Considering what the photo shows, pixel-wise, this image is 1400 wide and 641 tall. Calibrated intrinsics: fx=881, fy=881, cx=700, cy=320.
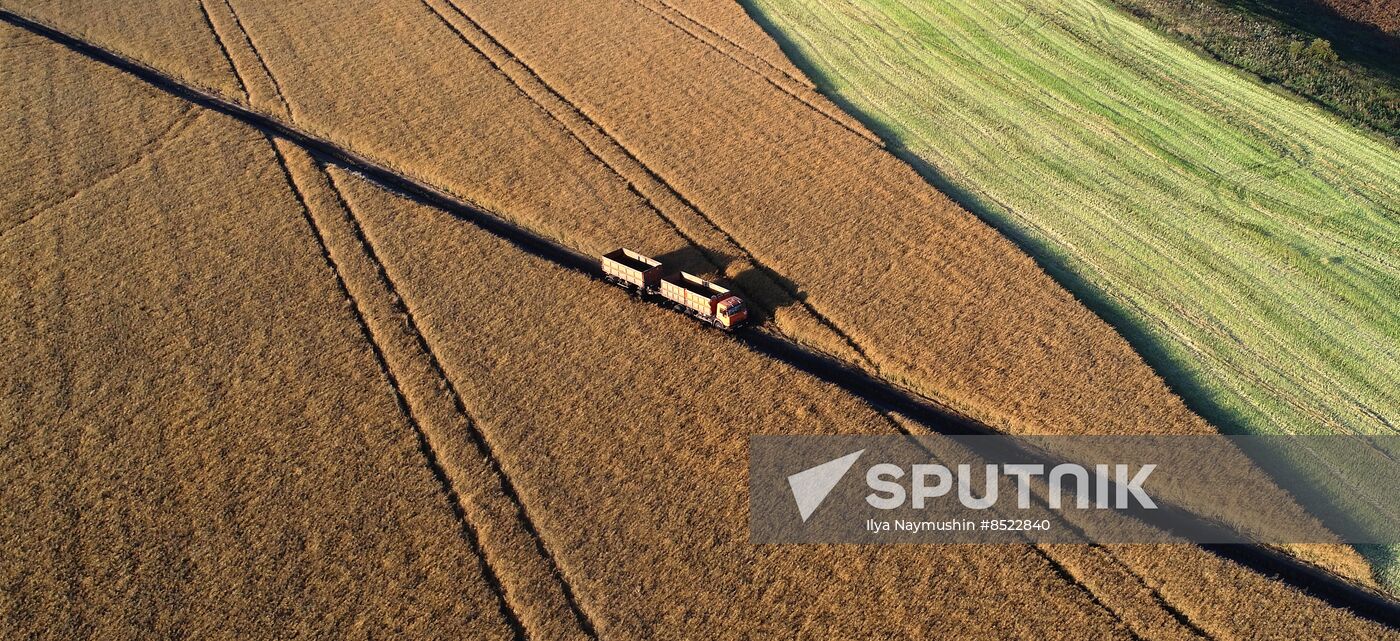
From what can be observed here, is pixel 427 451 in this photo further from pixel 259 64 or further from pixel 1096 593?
pixel 259 64

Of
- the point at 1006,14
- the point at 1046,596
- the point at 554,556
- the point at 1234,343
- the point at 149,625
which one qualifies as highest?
the point at 1006,14

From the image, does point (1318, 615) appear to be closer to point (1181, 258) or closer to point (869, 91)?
point (1181, 258)

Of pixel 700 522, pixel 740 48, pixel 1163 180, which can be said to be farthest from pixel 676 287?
pixel 740 48

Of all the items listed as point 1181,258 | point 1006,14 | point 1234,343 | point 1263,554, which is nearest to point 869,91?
point 1006,14

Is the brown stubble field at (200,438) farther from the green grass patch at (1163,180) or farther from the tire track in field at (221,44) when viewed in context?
the green grass patch at (1163,180)

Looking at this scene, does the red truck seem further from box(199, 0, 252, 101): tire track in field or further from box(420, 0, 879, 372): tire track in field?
box(199, 0, 252, 101): tire track in field

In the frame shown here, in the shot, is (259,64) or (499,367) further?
(259,64)
